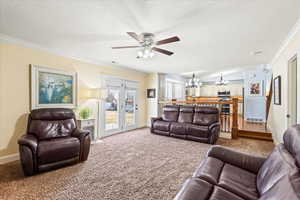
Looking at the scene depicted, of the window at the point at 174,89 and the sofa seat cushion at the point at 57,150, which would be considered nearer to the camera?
the sofa seat cushion at the point at 57,150

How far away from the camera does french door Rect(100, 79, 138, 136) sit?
497 centimetres

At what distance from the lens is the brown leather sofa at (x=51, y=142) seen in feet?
7.49

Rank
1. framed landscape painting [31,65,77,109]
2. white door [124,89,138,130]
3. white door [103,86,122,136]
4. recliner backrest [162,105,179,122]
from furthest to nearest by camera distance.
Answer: white door [124,89,138,130]
recliner backrest [162,105,179,122]
white door [103,86,122,136]
framed landscape painting [31,65,77,109]

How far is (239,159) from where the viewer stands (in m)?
1.75

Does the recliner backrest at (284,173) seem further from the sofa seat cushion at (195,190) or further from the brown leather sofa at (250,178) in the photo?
the sofa seat cushion at (195,190)

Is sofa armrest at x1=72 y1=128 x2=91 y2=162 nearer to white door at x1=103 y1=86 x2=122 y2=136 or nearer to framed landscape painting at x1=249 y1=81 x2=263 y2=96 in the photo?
white door at x1=103 y1=86 x2=122 y2=136

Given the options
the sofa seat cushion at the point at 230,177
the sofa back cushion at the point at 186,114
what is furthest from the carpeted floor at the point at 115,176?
the sofa back cushion at the point at 186,114

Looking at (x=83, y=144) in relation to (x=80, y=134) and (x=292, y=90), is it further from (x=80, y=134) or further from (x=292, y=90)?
(x=292, y=90)

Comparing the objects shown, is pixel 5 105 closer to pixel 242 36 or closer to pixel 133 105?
pixel 133 105

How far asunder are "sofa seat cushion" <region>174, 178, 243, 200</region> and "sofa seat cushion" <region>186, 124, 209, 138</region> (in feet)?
9.56

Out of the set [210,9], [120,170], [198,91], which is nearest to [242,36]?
[210,9]

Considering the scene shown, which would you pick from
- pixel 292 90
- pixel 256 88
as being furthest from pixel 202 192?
pixel 256 88

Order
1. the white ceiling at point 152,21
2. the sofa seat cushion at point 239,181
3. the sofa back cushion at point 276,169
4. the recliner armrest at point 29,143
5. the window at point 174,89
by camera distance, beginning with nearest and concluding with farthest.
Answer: the sofa back cushion at point 276,169
the sofa seat cushion at point 239,181
the white ceiling at point 152,21
the recliner armrest at point 29,143
the window at point 174,89

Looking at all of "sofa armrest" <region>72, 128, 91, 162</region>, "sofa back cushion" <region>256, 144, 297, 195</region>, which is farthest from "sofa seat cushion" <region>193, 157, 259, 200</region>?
"sofa armrest" <region>72, 128, 91, 162</region>
